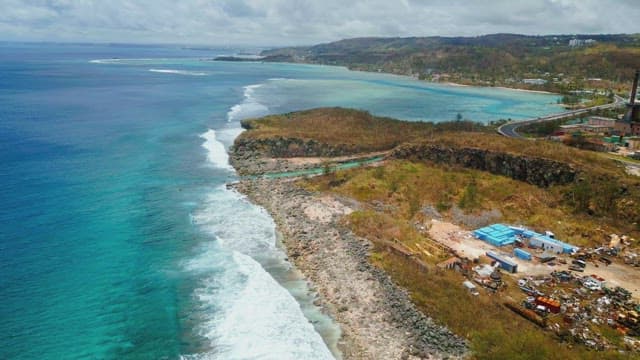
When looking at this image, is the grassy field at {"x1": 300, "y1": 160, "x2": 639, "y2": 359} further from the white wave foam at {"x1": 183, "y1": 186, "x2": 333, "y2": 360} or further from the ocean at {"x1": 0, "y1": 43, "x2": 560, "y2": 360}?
the white wave foam at {"x1": 183, "y1": 186, "x2": 333, "y2": 360}

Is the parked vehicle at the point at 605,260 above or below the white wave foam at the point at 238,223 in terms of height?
A: above

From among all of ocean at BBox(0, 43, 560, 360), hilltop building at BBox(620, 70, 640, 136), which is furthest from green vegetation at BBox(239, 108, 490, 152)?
hilltop building at BBox(620, 70, 640, 136)

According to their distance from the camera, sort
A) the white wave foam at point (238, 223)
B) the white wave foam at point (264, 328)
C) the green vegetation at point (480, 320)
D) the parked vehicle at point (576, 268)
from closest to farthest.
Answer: the green vegetation at point (480, 320) → the white wave foam at point (264, 328) → the parked vehicle at point (576, 268) → the white wave foam at point (238, 223)

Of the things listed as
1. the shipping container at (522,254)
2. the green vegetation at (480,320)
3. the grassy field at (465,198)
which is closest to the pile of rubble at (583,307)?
the green vegetation at (480,320)

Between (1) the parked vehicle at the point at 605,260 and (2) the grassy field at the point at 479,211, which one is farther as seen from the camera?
(1) the parked vehicle at the point at 605,260

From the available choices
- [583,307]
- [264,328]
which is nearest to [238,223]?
[264,328]

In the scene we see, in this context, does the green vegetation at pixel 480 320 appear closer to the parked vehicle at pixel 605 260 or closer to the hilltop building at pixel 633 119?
the parked vehicle at pixel 605 260
